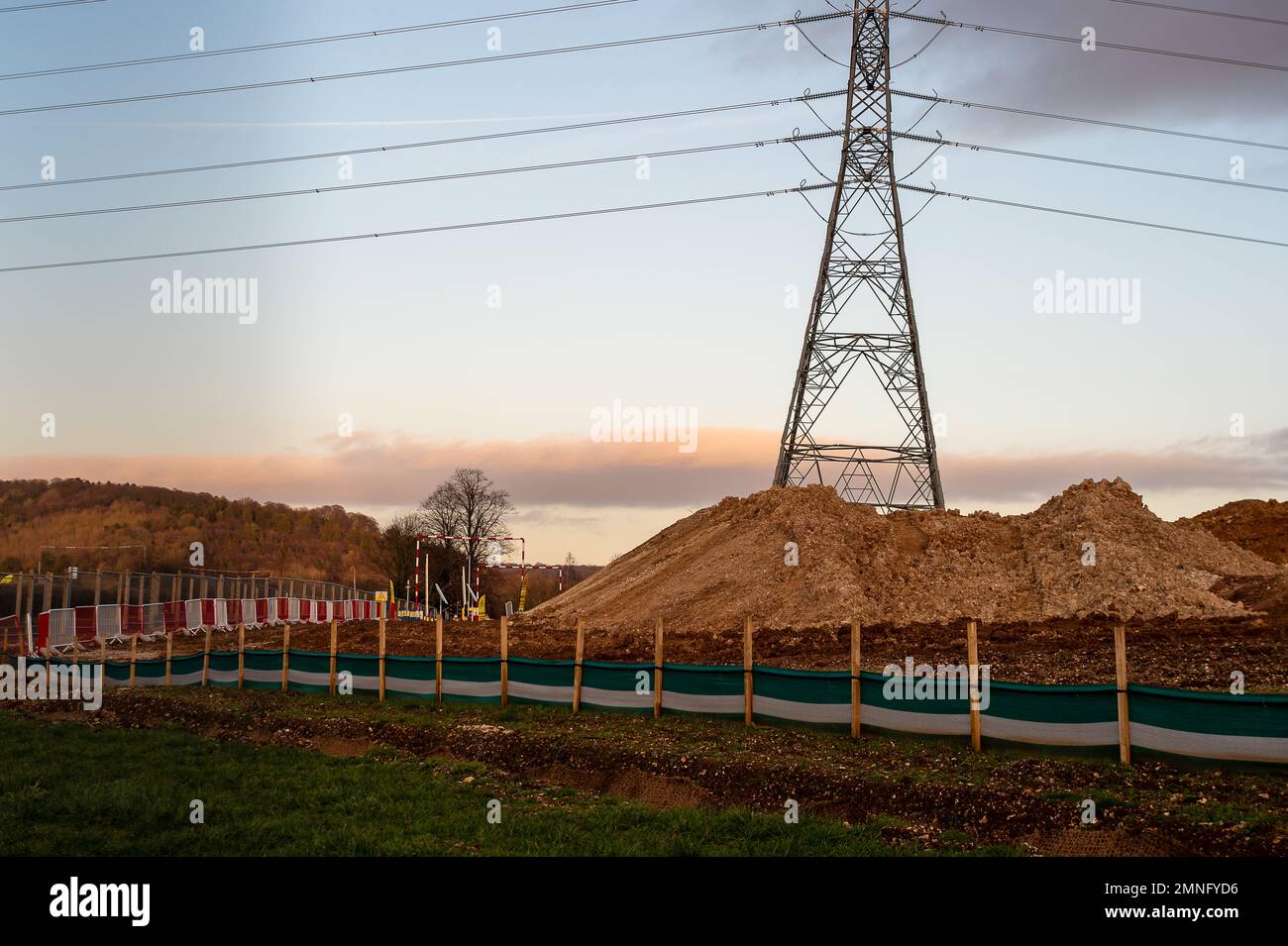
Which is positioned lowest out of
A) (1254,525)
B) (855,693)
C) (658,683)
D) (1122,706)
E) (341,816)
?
(341,816)

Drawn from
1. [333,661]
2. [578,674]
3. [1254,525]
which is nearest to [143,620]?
[333,661]

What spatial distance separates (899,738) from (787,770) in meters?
2.94

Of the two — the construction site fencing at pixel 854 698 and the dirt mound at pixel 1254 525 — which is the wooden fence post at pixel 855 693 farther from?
the dirt mound at pixel 1254 525

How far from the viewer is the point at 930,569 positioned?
3956cm

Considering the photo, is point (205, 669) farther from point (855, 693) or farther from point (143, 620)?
point (855, 693)

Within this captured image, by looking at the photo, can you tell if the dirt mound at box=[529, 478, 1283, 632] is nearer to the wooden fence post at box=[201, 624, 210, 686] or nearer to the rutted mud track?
the wooden fence post at box=[201, 624, 210, 686]

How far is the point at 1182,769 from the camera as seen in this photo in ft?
50.6

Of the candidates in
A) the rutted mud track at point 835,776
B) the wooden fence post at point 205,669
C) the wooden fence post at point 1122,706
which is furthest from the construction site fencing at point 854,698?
the wooden fence post at point 205,669

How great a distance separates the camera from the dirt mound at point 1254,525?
47.8m

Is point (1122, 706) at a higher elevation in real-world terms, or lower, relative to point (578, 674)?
higher

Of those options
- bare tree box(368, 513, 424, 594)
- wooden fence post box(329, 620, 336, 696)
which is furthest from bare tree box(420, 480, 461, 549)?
wooden fence post box(329, 620, 336, 696)

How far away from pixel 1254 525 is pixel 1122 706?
38.5m

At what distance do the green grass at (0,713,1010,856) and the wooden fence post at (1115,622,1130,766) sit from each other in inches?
158
